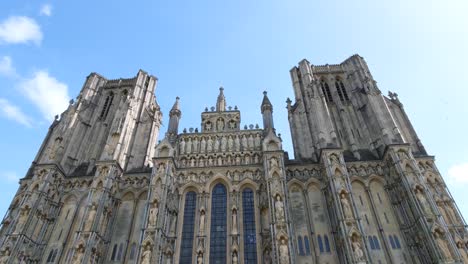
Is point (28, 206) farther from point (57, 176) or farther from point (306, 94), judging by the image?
point (306, 94)

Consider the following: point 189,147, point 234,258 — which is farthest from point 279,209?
point 189,147

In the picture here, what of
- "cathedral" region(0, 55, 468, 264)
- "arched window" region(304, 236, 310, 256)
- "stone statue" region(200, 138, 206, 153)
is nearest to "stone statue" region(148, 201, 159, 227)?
"cathedral" region(0, 55, 468, 264)

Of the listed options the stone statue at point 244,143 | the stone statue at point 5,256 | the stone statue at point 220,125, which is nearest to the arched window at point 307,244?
the stone statue at point 244,143

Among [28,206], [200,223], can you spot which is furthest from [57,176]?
[200,223]

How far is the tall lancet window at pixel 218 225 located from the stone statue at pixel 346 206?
901 centimetres

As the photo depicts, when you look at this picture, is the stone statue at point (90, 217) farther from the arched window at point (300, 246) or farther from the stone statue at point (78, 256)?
the arched window at point (300, 246)

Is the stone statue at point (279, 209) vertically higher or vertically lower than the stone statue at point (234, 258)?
higher

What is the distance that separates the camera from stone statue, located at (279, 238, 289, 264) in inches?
860

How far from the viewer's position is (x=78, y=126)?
35.2m

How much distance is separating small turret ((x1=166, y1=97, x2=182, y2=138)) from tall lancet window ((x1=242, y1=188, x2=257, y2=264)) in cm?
942

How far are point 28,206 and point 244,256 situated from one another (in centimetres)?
1720

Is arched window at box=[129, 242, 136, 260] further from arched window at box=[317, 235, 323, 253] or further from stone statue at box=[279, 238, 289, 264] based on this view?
arched window at box=[317, 235, 323, 253]

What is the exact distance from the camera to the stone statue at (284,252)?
71.7 ft

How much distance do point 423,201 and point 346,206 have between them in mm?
5368
